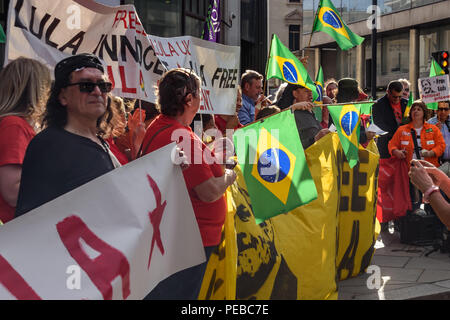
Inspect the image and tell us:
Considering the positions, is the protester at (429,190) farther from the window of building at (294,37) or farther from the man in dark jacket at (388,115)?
the window of building at (294,37)

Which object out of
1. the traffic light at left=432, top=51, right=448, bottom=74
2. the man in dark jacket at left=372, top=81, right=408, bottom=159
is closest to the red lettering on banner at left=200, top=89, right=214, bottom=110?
the man in dark jacket at left=372, top=81, right=408, bottom=159

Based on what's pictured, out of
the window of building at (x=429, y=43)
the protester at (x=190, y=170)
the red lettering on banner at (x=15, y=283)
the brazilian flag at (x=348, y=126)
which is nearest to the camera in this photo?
the red lettering on banner at (x=15, y=283)

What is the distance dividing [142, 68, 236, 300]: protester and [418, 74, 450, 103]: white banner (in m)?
8.61

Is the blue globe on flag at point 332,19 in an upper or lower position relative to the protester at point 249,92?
upper

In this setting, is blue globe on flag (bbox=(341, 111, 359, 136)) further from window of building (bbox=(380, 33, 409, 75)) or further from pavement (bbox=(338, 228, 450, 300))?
window of building (bbox=(380, 33, 409, 75))

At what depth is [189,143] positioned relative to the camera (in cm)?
311

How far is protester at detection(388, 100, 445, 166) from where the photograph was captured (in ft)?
27.0

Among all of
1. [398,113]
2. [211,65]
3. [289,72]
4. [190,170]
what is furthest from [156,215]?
[398,113]

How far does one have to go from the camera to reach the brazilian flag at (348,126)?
507 cm

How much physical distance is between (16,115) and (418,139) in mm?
6487

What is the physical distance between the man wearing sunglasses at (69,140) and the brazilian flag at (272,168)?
3.91 feet

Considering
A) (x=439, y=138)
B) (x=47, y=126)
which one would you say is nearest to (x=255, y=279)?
(x=47, y=126)

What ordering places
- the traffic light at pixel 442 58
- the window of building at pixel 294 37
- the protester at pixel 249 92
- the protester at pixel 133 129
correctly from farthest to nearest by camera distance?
the window of building at pixel 294 37, the traffic light at pixel 442 58, the protester at pixel 249 92, the protester at pixel 133 129

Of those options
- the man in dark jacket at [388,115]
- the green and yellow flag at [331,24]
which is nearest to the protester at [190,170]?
the green and yellow flag at [331,24]
